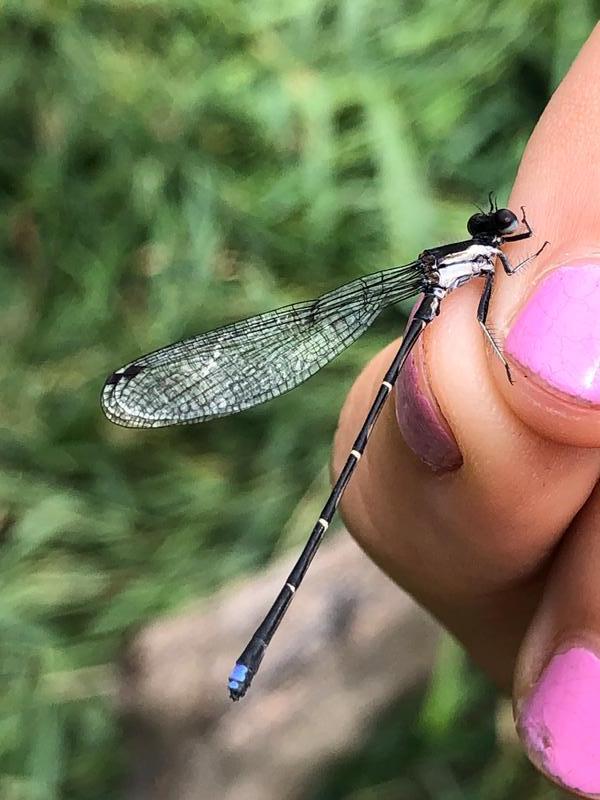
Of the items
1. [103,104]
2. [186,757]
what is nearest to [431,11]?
[103,104]

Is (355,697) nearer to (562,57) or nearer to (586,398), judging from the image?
(586,398)

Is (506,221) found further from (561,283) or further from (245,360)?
(245,360)

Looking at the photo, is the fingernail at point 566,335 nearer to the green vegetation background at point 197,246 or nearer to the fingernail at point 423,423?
the fingernail at point 423,423

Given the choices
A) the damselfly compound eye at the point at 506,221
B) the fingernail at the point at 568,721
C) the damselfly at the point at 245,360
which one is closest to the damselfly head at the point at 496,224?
the damselfly compound eye at the point at 506,221

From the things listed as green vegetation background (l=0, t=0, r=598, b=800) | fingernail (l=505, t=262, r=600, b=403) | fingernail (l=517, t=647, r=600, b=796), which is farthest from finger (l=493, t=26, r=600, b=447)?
green vegetation background (l=0, t=0, r=598, b=800)

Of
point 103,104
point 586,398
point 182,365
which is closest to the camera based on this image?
point 586,398
